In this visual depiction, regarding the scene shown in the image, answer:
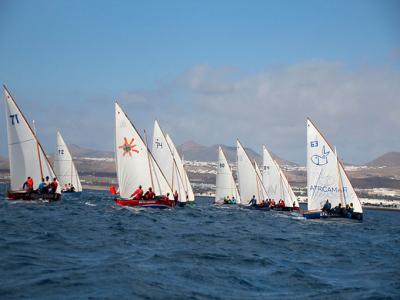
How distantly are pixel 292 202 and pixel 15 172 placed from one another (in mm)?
49856

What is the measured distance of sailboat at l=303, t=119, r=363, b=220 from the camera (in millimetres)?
68250

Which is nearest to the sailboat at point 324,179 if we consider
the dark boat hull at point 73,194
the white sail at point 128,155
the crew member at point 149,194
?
the crew member at point 149,194

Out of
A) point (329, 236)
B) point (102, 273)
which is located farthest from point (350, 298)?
point (329, 236)

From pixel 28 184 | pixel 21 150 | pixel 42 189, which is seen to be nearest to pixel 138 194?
pixel 42 189

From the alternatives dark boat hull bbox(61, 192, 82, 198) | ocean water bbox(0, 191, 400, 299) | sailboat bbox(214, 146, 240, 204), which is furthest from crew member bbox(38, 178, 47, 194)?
sailboat bbox(214, 146, 240, 204)

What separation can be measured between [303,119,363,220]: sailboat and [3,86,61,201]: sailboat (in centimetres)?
3038

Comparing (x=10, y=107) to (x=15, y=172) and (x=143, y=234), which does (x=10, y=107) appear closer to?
(x=15, y=172)

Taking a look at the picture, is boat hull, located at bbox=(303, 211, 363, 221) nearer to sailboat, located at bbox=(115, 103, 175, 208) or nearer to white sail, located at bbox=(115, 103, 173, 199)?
sailboat, located at bbox=(115, 103, 175, 208)

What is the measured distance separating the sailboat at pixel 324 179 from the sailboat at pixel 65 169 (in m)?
57.7

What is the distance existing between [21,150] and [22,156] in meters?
0.68

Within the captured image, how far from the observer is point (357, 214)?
221 feet

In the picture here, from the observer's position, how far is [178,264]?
86.6 ft

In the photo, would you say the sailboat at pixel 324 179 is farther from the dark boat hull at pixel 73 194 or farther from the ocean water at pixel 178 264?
the dark boat hull at pixel 73 194

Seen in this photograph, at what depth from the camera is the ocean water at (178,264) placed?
2114cm
